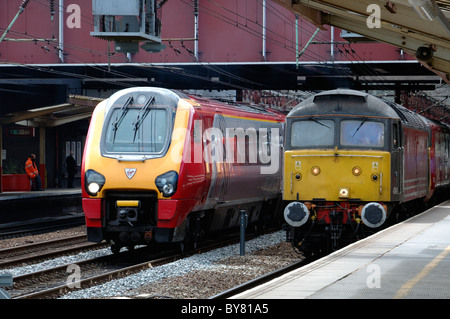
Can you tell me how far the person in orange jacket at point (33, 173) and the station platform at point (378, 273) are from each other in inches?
828

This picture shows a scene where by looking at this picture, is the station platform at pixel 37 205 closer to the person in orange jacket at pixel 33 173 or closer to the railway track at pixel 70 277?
the person in orange jacket at pixel 33 173

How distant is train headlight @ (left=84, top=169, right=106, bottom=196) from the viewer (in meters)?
15.7

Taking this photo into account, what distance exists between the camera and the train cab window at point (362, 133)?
16328mm

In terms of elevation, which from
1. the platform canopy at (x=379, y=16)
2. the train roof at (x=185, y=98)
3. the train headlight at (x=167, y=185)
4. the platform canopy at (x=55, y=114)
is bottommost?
the train headlight at (x=167, y=185)

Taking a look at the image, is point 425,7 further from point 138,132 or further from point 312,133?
point 138,132

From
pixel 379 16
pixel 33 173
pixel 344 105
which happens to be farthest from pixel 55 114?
pixel 379 16

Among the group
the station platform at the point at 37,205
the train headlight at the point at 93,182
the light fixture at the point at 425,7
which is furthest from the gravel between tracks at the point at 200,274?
the station platform at the point at 37,205

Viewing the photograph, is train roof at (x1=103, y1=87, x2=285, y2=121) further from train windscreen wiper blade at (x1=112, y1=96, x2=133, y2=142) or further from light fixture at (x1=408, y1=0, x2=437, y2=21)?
light fixture at (x1=408, y1=0, x2=437, y2=21)

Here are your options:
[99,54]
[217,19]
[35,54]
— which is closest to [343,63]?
[217,19]

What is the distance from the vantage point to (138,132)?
52.6 feet
